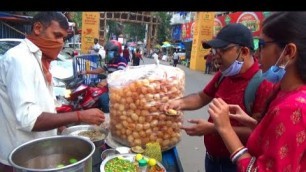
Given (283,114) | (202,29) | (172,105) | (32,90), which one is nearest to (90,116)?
(32,90)

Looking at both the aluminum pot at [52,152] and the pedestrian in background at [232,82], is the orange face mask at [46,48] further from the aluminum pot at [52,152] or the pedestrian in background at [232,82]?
the pedestrian in background at [232,82]

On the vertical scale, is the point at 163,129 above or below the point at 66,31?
below

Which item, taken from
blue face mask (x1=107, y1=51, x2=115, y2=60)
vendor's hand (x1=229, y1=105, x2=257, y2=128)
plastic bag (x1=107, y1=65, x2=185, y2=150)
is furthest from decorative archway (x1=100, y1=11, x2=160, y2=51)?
vendor's hand (x1=229, y1=105, x2=257, y2=128)

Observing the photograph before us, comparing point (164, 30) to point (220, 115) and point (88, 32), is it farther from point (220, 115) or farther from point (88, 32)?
point (220, 115)

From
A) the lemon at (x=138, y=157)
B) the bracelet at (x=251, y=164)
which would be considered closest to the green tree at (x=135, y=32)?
the lemon at (x=138, y=157)

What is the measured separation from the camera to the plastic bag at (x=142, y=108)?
196 cm

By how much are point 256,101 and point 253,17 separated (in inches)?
515

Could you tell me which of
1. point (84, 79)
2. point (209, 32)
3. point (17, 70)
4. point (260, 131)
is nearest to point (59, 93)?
point (84, 79)

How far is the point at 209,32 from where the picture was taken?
18.4m

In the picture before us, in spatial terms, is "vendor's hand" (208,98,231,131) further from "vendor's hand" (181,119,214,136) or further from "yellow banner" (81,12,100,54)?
"yellow banner" (81,12,100,54)

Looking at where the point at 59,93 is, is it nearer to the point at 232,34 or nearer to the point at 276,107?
the point at 232,34

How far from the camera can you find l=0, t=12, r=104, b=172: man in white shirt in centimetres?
154

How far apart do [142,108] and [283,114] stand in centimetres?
105

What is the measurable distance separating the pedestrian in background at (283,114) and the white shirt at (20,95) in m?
1.09
